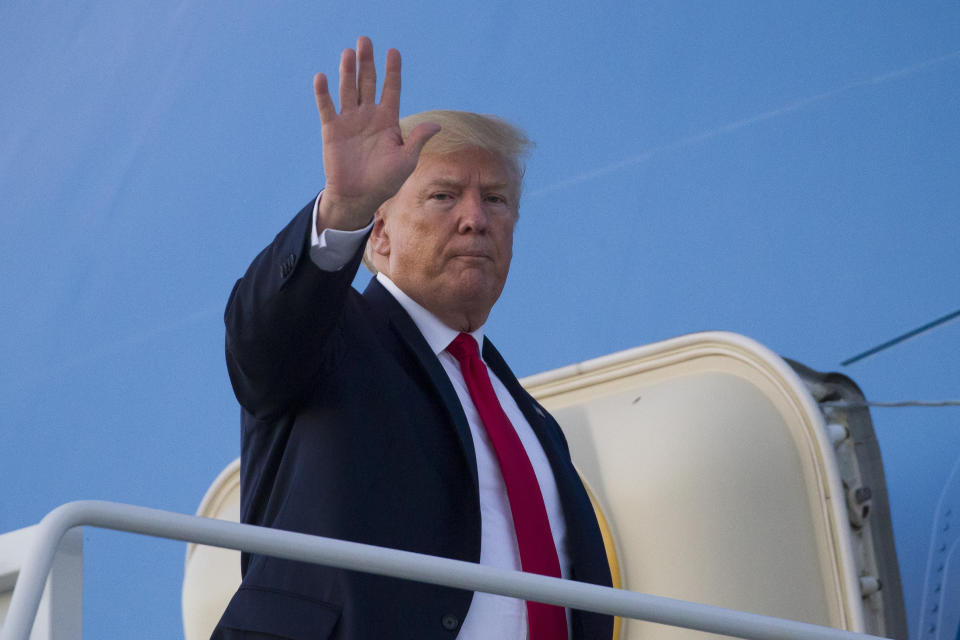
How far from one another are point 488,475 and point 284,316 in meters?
0.28

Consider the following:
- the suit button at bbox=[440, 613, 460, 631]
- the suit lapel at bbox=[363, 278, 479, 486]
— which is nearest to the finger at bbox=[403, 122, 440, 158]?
the suit lapel at bbox=[363, 278, 479, 486]

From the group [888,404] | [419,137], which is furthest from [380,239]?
[888,404]

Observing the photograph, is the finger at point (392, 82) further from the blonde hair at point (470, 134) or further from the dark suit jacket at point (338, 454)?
the blonde hair at point (470, 134)

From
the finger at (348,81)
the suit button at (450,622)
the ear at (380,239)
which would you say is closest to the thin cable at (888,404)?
the ear at (380,239)

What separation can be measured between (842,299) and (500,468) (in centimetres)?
101

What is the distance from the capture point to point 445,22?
3.00 metres

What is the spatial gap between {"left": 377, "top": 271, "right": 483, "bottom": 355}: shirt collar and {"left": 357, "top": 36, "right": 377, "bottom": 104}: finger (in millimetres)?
276

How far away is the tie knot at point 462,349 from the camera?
4.16ft

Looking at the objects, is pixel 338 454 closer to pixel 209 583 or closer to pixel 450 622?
pixel 450 622

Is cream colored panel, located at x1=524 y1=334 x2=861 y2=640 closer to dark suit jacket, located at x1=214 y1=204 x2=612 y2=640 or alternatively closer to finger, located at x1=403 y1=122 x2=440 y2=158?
dark suit jacket, located at x1=214 y1=204 x2=612 y2=640

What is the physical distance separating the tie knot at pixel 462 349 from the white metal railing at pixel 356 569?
1.63 feet

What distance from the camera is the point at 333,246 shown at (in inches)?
39.9

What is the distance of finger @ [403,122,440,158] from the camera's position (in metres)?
1.03

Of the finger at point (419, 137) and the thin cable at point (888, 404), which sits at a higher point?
the finger at point (419, 137)
